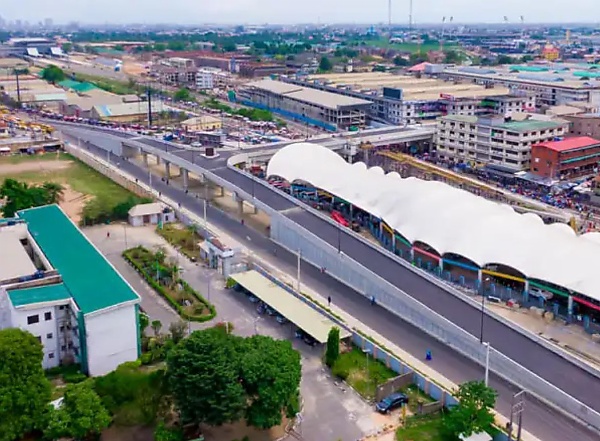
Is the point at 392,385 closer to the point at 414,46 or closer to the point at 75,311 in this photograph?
the point at 75,311

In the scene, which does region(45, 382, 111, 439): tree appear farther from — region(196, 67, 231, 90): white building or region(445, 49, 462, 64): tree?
region(445, 49, 462, 64): tree

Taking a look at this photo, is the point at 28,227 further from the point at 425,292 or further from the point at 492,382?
the point at 492,382

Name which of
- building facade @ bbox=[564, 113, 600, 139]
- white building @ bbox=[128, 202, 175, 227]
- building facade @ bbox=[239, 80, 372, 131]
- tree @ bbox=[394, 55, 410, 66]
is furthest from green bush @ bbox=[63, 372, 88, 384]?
tree @ bbox=[394, 55, 410, 66]

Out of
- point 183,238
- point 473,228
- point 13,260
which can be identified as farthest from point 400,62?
point 13,260

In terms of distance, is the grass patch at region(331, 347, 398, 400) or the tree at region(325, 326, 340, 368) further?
the tree at region(325, 326, 340, 368)

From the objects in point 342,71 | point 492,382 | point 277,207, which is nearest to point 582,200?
point 277,207

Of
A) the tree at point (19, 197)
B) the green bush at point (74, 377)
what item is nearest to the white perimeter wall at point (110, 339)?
the green bush at point (74, 377)
